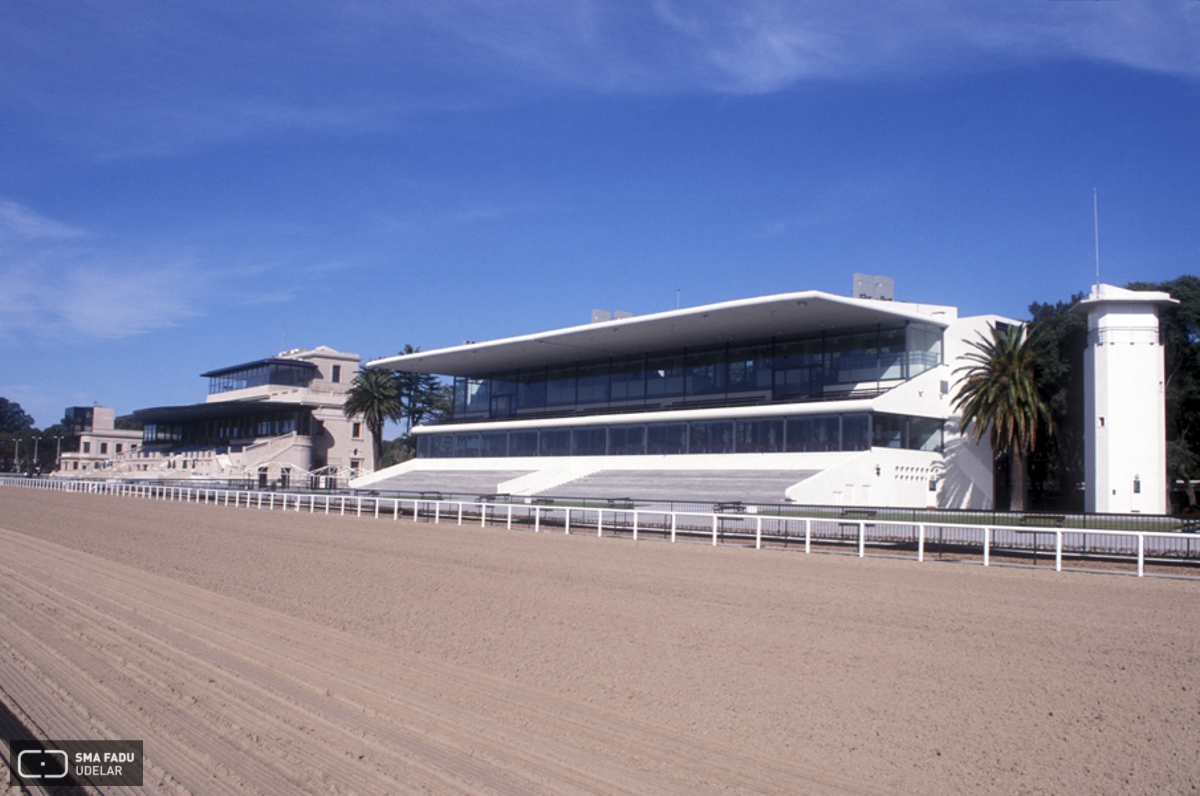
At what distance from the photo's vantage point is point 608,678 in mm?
7547

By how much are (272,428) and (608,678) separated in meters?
68.6

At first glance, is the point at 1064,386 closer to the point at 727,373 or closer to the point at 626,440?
Answer: the point at 727,373

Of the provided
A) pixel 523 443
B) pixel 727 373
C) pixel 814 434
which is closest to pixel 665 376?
pixel 727 373

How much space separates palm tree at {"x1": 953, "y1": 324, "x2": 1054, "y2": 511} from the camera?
113 ft

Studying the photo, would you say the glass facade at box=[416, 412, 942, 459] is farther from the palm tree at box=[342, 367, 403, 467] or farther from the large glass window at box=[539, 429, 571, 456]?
the palm tree at box=[342, 367, 403, 467]

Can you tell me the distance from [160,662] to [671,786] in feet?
15.6

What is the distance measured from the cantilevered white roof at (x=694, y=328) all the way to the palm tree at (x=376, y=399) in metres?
11.6

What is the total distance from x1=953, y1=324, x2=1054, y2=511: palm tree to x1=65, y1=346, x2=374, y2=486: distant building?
4299 cm

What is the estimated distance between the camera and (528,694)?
276 inches

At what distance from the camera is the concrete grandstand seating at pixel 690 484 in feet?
111

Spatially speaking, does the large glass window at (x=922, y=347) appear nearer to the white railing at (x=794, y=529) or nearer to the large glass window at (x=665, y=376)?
the large glass window at (x=665, y=376)

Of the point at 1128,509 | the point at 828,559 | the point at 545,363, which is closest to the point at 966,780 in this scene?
the point at 828,559

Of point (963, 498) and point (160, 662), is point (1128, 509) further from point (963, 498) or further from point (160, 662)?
point (160, 662)

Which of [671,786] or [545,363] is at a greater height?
[545,363]
